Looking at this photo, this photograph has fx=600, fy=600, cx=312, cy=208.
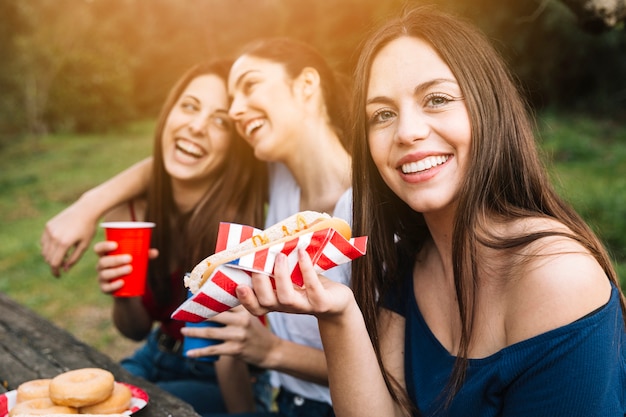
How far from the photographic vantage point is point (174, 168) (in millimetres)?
2967

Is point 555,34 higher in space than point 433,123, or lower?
higher

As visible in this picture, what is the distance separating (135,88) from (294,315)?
24.6m

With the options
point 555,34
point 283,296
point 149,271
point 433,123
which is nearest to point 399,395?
point 283,296

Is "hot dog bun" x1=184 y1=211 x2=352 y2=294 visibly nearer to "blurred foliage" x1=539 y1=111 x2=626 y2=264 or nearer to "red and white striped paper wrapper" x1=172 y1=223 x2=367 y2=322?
"red and white striped paper wrapper" x1=172 y1=223 x2=367 y2=322

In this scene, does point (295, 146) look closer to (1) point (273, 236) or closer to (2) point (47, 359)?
(1) point (273, 236)

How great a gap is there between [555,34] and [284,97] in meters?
13.8

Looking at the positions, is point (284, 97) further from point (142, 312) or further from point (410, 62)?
point (142, 312)

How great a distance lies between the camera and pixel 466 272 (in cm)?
184

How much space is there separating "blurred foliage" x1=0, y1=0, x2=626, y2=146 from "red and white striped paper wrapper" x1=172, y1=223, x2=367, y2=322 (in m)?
10.1

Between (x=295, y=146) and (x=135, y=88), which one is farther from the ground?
(x=135, y=88)

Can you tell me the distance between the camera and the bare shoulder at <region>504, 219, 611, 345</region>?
59.2 inches

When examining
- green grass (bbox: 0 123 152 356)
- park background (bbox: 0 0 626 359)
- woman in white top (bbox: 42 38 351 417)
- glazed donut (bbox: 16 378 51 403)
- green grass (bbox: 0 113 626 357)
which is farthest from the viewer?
park background (bbox: 0 0 626 359)

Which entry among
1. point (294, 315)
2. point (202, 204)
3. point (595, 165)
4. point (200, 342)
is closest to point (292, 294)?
point (200, 342)

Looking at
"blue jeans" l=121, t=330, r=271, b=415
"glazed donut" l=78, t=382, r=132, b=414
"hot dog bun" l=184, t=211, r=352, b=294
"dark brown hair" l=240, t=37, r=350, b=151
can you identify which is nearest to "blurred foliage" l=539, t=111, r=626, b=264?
"dark brown hair" l=240, t=37, r=350, b=151
